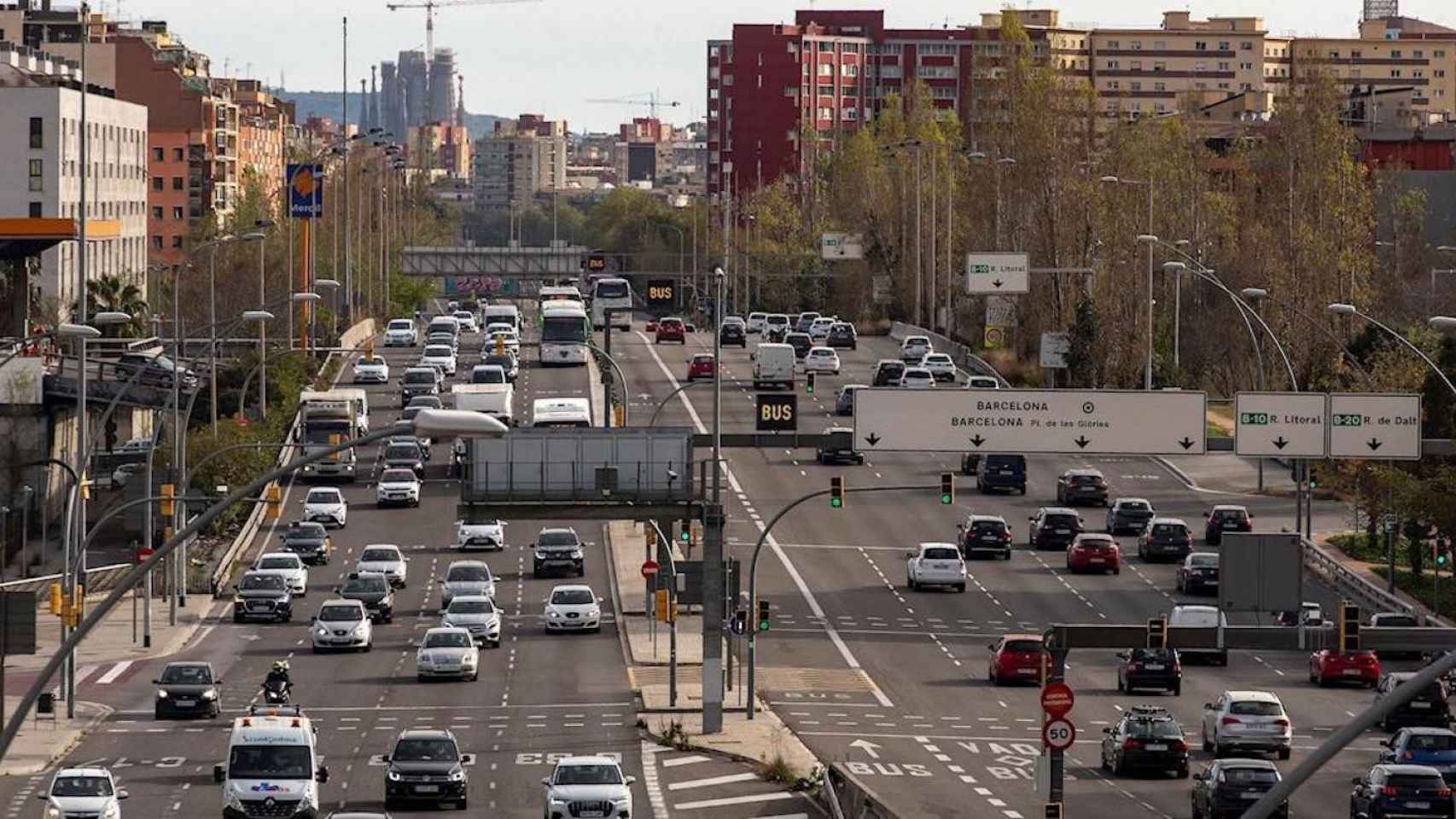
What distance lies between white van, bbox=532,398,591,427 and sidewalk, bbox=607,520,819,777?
435 inches

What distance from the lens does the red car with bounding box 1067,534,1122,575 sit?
7925 centimetres

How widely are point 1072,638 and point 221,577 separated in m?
44.2

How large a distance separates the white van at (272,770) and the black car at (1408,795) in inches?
612

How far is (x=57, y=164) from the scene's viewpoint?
142 metres

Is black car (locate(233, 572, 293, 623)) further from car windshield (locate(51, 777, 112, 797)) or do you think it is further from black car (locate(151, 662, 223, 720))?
car windshield (locate(51, 777, 112, 797))

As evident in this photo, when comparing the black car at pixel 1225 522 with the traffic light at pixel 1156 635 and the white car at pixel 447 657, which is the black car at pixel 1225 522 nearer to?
the white car at pixel 447 657

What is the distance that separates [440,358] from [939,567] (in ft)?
171

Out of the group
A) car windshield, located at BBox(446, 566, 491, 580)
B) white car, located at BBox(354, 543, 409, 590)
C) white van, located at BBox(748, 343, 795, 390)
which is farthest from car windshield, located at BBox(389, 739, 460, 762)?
white van, located at BBox(748, 343, 795, 390)

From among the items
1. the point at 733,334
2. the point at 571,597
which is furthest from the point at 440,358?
the point at 571,597

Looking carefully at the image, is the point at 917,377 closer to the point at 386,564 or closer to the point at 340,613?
the point at 386,564

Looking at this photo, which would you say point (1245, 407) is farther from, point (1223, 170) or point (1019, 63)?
point (1223, 170)

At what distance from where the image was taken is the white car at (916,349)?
129 m

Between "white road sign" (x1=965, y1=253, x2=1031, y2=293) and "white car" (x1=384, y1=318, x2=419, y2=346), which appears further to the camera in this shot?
"white car" (x1=384, y1=318, x2=419, y2=346)

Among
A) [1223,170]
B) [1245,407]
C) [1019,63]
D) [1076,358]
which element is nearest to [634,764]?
[1245,407]
